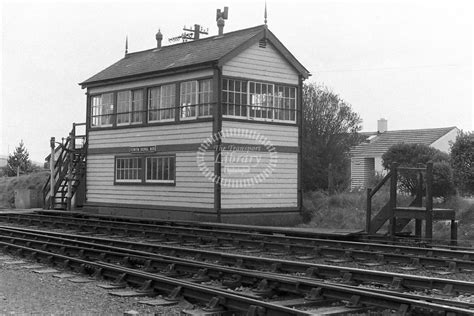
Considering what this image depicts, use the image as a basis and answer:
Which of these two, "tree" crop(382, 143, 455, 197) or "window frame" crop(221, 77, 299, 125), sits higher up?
"window frame" crop(221, 77, 299, 125)

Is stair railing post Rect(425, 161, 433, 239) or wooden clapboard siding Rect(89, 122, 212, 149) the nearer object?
stair railing post Rect(425, 161, 433, 239)

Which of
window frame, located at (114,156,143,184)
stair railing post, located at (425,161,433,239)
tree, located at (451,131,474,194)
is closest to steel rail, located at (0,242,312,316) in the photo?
stair railing post, located at (425,161,433,239)

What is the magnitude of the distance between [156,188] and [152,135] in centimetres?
200

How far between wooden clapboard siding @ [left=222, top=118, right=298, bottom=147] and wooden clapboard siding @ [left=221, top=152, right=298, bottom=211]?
0.50 meters

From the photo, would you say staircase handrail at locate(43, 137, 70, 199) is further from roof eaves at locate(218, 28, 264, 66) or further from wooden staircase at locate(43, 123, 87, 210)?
roof eaves at locate(218, 28, 264, 66)

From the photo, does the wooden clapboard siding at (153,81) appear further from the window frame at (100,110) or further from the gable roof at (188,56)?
the gable roof at (188,56)

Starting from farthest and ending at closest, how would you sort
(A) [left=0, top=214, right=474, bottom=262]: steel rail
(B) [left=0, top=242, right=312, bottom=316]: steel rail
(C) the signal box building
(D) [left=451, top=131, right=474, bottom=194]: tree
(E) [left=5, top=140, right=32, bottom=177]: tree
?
(E) [left=5, top=140, right=32, bottom=177]: tree → (C) the signal box building → (D) [left=451, top=131, right=474, bottom=194]: tree → (A) [left=0, top=214, right=474, bottom=262]: steel rail → (B) [left=0, top=242, right=312, bottom=316]: steel rail

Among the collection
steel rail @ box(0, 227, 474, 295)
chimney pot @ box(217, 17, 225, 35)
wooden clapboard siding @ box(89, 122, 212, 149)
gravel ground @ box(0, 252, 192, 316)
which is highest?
chimney pot @ box(217, 17, 225, 35)

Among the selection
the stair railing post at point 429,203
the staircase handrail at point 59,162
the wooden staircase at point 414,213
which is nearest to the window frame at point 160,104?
the staircase handrail at point 59,162

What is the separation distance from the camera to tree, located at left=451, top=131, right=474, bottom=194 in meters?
17.8

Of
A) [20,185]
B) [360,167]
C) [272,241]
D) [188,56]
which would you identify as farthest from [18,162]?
[272,241]

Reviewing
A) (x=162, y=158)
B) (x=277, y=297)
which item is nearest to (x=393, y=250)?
(x=277, y=297)

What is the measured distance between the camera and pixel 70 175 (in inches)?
1009

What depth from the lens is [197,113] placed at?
20.5 metres
